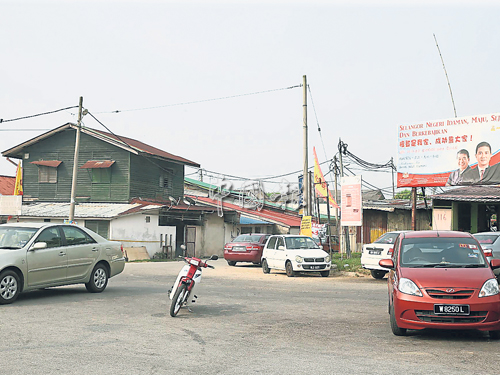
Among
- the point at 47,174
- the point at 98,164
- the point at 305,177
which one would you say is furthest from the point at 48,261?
the point at 47,174

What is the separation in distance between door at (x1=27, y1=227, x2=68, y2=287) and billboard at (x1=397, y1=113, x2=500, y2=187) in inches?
738

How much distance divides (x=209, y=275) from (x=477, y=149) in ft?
43.8

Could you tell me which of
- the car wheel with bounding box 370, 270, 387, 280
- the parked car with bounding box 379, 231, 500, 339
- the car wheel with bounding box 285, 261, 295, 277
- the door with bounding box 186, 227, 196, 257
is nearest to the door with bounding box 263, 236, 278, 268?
the car wheel with bounding box 285, 261, 295, 277

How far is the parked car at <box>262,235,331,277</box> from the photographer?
2078 cm

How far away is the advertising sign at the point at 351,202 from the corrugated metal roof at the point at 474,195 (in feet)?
11.9

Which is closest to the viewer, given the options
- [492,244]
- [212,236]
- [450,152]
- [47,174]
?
[492,244]

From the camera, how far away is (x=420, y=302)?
8.18 metres

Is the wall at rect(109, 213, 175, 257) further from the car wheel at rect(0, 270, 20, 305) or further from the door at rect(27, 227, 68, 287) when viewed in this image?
the car wheel at rect(0, 270, 20, 305)

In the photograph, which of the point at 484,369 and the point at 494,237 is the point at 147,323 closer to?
the point at 484,369

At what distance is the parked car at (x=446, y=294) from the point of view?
8.06 meters

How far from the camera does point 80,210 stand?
35.5 metres

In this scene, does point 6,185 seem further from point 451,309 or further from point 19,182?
point 451,309

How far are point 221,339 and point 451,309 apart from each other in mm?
3307

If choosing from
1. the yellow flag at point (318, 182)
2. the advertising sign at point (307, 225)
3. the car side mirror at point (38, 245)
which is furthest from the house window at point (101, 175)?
the car side mirror at point (38, 245)
